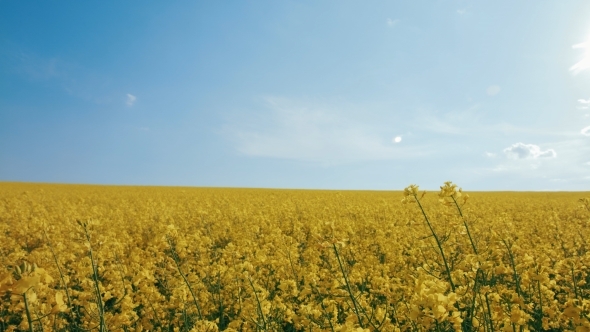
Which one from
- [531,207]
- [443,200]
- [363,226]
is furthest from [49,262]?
[531,207]

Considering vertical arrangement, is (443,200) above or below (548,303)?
above

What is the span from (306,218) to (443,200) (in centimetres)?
974

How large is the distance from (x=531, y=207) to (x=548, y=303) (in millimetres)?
16879

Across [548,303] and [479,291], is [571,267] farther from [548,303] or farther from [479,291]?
[479,291]

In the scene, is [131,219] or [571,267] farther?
[131,219]

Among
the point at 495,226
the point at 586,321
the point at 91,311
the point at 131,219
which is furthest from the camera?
the point at 131,219

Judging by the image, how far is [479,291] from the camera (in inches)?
111

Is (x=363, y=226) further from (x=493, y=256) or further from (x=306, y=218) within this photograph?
(x=493, y=256)

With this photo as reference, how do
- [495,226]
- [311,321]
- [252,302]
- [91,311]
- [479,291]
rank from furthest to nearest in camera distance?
[495,226] → [252,302] → [91,311] → [311,321] → [479,291]

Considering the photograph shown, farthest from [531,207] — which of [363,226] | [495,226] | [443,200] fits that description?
[443,200]

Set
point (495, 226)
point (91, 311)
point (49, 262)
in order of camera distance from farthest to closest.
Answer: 1. point (495, 226)
2. point (49, 262)
3. point (91, 311)

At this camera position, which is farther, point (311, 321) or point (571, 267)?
point (571, 267)

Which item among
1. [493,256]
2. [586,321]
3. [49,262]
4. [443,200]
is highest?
[443,200]

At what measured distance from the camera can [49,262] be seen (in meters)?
6.73
